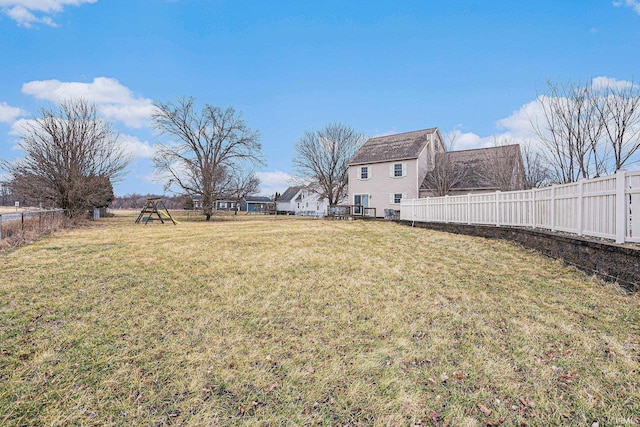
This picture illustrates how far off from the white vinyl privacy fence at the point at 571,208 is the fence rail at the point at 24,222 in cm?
1433

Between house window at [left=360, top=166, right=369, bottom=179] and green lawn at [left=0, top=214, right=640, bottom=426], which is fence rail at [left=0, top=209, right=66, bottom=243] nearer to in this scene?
green lawn at [left=0, top=214, right=640, bottom=426]

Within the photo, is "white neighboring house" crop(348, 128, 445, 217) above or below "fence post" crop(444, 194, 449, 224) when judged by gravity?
above

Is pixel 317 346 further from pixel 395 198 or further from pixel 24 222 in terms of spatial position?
pixel 395 198

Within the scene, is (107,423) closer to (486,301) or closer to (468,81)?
(486,301)

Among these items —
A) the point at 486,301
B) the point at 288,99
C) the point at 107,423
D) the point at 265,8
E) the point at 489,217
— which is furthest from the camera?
→ the point at 288,99

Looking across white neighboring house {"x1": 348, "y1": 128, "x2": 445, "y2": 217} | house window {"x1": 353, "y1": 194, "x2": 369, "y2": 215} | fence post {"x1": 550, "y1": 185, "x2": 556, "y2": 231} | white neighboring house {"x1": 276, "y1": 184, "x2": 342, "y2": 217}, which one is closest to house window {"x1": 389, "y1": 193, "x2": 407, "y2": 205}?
white neighboring house {"x1": 348, "y1": 128, "x2": 445, "y2": 217}

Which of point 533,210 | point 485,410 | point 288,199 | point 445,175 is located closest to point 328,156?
point 445,175

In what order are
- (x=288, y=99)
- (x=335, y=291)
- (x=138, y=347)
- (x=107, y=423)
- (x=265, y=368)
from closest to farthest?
(x=107, y=423) < (x=265, y=368) < (x=138, y=347) < (x=335, y=291) < (x=288, y=99)

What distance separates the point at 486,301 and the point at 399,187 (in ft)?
71.3

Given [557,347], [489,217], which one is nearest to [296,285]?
[557,347]

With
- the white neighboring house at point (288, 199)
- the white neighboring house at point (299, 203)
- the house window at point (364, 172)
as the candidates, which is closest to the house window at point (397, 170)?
the house window at point (364, 172)

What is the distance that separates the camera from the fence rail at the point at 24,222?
9711 millimetres

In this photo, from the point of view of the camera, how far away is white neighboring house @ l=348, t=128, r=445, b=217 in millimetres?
25281

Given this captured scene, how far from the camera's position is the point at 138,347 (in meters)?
3.64
